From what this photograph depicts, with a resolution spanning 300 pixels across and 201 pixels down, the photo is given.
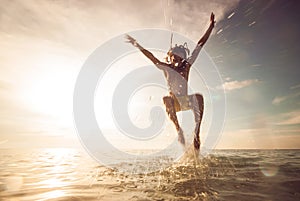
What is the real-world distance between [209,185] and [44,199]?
3475 millimetres

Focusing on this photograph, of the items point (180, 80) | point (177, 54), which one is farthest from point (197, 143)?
point (177, 54)

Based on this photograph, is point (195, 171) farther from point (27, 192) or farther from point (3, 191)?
point (3, 191)

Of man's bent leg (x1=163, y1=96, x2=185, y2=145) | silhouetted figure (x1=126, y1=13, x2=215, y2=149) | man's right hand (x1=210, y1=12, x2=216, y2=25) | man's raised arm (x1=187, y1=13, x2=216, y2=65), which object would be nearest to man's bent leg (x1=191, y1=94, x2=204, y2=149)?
silhouetted figure (x1=126, y1=13, x2=215, y2=149)

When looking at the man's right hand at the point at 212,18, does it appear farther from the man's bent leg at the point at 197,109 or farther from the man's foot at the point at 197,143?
the man's foot at the point at 197,143

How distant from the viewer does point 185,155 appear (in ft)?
23.4

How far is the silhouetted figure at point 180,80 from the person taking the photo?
7211 mm

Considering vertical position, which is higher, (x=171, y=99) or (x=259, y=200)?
(x=171, y=99)

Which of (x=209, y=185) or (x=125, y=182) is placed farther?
(x=125, y=182)

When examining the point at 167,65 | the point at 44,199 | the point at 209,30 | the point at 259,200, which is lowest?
the point at 44,199

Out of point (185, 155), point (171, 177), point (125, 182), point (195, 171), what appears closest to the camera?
point (125, 182)

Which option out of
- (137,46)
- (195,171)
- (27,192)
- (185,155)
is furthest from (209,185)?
(137,46)

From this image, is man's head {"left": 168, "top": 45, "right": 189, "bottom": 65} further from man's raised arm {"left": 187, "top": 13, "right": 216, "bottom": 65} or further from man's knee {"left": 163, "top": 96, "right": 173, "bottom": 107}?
man's knee {"left": 163, "top": 96, "right": 173, "bottom": 107}

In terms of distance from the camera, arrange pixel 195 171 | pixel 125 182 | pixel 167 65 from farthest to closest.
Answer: pixel 167 65, pixel 195 171, pixel 125 182

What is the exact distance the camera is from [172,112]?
7.41m
